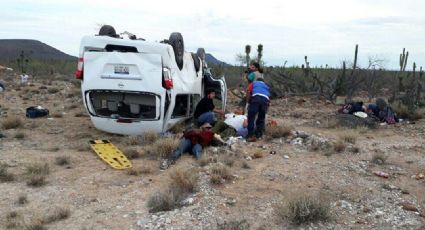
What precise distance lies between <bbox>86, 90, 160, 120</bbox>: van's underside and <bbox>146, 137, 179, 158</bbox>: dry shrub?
1202 millimetres

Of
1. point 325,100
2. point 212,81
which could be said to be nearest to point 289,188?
point 212,81

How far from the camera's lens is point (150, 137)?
9938mm

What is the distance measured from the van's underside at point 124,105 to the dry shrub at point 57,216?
426 centimetres

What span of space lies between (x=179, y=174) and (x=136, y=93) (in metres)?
3.36

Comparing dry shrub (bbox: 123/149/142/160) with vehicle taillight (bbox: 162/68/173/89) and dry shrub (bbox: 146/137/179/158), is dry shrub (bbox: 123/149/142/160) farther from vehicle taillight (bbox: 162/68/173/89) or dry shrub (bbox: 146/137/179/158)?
vehicle taillight (bbox: 162/68/173/89)

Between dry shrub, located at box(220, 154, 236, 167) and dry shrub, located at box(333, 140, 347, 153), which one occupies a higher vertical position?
dry shrub, located at box(333, 140, 347, 153)

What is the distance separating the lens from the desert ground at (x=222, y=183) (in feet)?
19.8

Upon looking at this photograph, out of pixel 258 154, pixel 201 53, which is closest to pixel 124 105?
pixel 258 154

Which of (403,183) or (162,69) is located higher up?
(162,69)

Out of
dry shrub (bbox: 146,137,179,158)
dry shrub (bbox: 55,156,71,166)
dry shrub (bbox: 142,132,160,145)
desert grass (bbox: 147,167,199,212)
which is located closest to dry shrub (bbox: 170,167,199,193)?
desert grass (bbox: 147,167,199,212)

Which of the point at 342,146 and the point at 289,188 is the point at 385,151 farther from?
the point at 289,188

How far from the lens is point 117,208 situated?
6.46 metres

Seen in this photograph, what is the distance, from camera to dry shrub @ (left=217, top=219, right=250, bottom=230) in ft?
18.4

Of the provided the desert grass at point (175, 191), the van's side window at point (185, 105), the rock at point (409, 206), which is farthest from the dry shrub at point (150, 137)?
the rock at point (409, 206)
